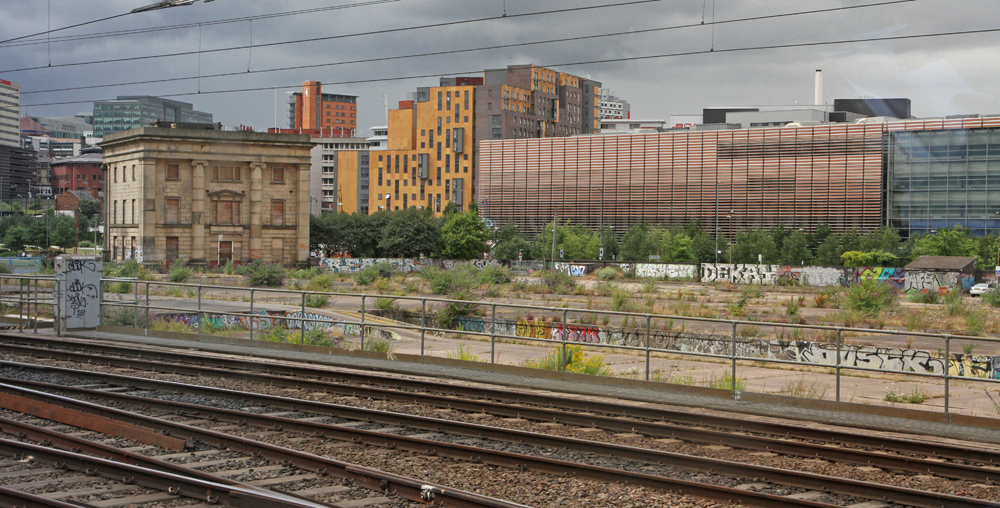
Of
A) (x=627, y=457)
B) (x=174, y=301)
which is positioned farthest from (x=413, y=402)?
(x=174, y=301)

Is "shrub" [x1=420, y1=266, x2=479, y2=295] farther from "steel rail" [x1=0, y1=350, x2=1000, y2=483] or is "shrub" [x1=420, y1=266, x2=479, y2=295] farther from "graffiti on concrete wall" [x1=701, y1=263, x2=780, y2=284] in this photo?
"graffiti on concrete wall" [x1=701, y1=263, x2=780, y2=284]

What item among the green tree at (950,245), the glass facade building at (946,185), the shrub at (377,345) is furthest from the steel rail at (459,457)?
the green tree at (950,245)

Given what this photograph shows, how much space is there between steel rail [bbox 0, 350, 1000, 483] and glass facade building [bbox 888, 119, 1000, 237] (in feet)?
252

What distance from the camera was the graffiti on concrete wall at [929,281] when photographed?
58.0 meters

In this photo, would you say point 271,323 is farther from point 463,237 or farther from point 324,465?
point 463,237

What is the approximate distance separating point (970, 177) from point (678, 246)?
103ft

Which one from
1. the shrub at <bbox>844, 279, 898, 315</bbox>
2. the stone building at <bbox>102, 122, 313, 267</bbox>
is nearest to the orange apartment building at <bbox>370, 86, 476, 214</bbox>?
the stone building at <bbox>102, 122, 313, 267</bbox>

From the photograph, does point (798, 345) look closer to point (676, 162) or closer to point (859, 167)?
point (859, 167)

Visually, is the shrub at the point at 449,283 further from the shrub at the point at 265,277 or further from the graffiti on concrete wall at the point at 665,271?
the graffiti on concrete wall at the point at 665,271

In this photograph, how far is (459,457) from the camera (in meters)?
10.5

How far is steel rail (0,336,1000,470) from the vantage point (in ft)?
37.2

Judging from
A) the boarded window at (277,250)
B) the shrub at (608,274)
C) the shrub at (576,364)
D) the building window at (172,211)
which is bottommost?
the shrub at (576,364)

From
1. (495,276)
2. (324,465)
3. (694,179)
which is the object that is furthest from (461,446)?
(694,179)

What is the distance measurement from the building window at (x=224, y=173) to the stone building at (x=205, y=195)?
0.09 metres
